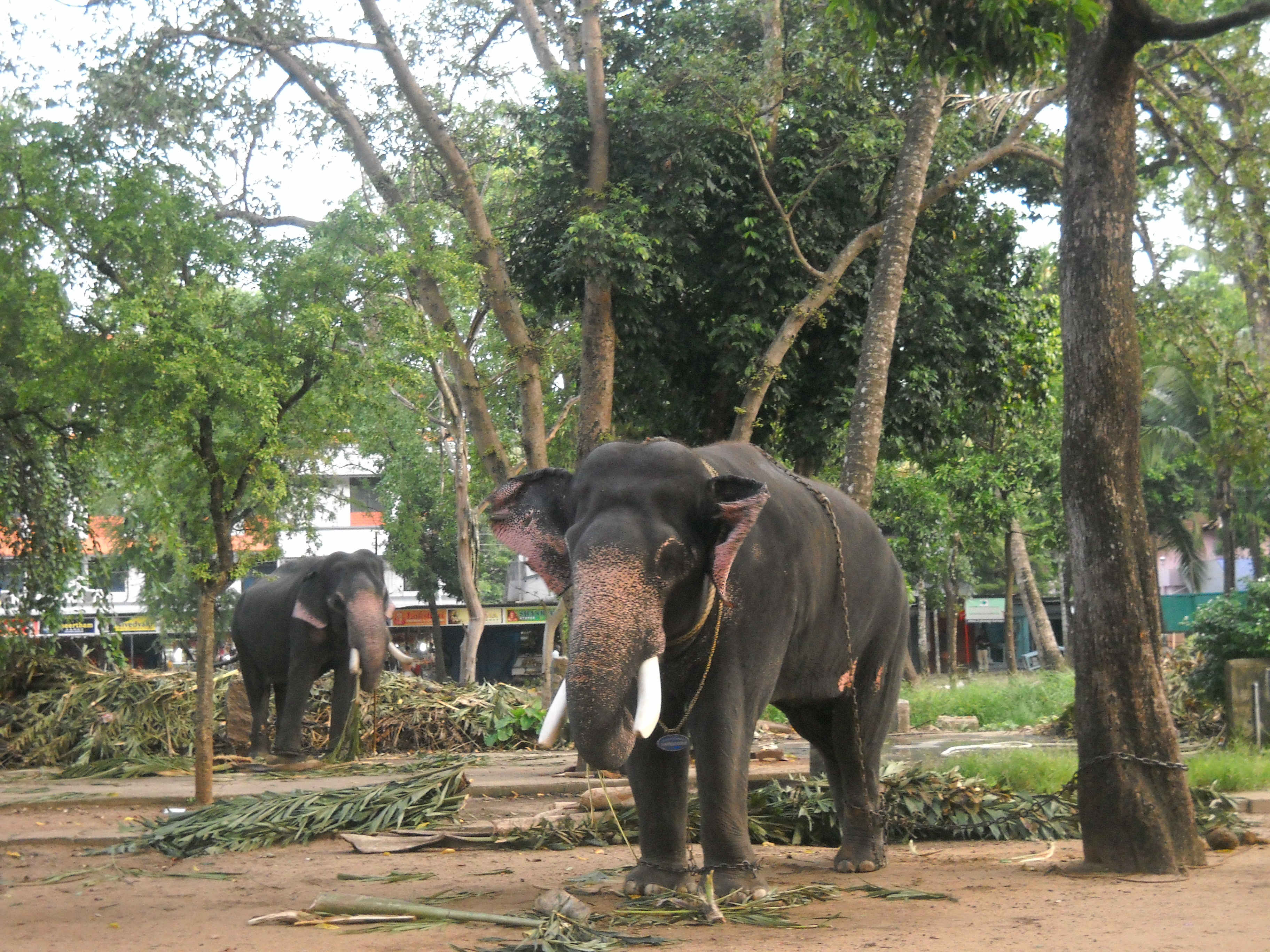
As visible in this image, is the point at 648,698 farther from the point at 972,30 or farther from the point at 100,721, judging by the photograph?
the point at 100,721

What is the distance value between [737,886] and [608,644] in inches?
58.6

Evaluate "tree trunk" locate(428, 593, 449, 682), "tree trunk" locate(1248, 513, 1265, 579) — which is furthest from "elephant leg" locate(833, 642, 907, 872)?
"tree trunk" locate(1248, 513, 1265, 579)

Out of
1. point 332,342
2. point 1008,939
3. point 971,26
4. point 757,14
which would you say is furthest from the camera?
point 757,14

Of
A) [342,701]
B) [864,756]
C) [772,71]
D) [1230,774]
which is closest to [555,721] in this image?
[864,756]

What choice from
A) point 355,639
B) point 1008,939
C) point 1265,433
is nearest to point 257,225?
point 355,639

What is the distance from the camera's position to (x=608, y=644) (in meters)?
5.05

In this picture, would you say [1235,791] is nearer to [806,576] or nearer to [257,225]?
[806,576]

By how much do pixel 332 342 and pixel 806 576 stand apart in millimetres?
4576

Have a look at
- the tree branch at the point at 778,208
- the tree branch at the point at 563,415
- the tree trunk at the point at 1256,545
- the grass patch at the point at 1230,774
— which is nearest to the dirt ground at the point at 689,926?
the grass patch at the point at 1230,774

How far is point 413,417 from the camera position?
1281 inches

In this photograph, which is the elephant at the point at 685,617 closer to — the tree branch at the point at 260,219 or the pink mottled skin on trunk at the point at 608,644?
the pink mottled skin on trunk at the point at 608,644

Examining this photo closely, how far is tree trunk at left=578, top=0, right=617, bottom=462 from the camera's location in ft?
40.6

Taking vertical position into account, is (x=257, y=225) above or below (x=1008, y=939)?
above

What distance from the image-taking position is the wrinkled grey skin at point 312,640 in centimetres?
1318
